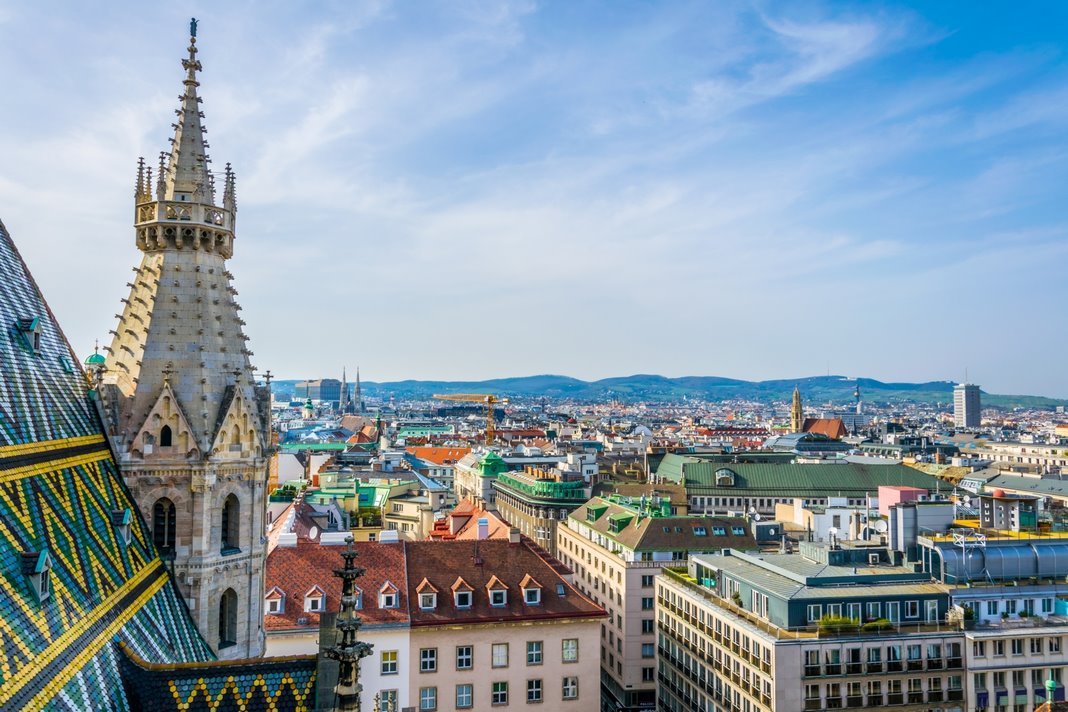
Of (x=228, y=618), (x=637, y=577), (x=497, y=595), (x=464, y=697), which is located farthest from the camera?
(x=637, y=577)

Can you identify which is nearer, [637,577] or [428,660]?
[428,660]

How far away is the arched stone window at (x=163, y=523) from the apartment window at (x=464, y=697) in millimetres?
32565

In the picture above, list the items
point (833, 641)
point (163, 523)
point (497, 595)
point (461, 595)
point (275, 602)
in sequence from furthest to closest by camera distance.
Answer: point (497, 595), point (461, 595), point (275, 602), point (833, 641), point (163, 523)

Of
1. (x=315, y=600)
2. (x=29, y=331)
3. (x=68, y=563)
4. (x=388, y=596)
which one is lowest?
(x=315, y=600)

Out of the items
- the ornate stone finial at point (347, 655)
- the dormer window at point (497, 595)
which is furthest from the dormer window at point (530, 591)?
the ornate stone finial at point (347, 655)

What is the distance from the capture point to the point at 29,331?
91.0ft

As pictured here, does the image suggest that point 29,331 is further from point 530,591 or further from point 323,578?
point 530,591

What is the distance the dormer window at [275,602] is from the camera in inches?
2260

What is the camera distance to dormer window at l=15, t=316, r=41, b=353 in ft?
90.2

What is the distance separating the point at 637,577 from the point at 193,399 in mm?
59840

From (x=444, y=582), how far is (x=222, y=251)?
3405 centimetres

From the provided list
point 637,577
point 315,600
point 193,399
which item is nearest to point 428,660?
point 315,600

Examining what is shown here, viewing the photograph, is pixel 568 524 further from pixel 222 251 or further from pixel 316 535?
pixel 222 251

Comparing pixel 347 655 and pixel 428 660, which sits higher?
pixel 347 655
